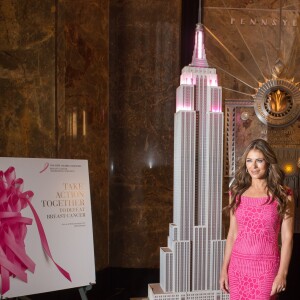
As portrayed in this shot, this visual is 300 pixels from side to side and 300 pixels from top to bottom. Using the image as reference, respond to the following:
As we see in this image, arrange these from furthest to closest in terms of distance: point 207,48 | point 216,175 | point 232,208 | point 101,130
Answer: point 207,48
point 101,130
point 216,175
point 232,208

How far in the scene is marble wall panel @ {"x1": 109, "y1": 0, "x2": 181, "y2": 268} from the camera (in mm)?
4871

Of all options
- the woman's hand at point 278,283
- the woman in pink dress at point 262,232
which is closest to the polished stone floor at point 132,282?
the woman in pink dress at point 262,232

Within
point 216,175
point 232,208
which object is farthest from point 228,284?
point 216,175

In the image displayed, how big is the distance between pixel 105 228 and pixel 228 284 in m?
2.27

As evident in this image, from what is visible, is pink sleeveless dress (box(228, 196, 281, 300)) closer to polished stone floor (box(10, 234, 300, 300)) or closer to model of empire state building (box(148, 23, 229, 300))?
model of empire state building (box(148, 23, 229, 300))

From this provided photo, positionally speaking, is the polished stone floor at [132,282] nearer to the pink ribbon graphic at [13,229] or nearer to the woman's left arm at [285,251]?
the pink ribbon graphic at [13,229]

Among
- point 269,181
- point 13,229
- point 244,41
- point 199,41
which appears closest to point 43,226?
point 13,229

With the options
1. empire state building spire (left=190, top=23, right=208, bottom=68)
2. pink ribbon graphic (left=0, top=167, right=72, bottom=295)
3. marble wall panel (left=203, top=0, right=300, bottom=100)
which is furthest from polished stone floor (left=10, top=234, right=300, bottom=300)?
empire state building spire (left=190, top=23, right=208, bottom=68)

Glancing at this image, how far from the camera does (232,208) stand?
2850mm

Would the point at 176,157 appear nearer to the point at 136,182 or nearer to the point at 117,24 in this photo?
the point at 136,182

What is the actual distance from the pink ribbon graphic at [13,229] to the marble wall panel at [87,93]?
1236mm

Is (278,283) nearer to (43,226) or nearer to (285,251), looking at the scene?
(285,251)

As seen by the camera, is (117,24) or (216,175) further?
(117,24)

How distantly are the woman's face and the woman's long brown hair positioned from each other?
2cm
